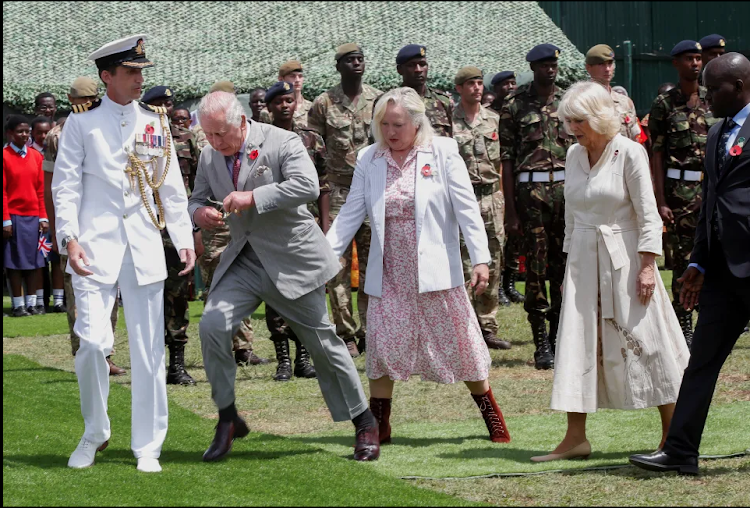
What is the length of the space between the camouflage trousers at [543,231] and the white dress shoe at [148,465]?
466cm

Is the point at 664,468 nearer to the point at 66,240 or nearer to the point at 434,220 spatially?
the point at 434,220

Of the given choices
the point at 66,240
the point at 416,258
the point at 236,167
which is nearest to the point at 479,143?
the point at 416,258

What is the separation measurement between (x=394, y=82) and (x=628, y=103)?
28.6 ft

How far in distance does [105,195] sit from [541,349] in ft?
16.1

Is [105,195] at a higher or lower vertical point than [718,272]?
higher

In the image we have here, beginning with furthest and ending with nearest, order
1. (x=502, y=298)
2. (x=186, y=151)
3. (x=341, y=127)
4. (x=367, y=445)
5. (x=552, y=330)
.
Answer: (x=502, y=298), (x=341, y=127), (x=552, y=330), (x=186, y=151), (x=367, y=445)

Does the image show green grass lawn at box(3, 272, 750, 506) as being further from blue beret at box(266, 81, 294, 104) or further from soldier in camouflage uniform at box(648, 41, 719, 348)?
blue beret at box(266, 81, 294, 104)

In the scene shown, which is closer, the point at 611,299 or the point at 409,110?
the point at 611,299

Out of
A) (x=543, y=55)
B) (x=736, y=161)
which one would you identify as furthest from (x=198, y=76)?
(x=736, y=161)

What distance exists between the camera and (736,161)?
A: 6184mm

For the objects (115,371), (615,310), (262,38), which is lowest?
(115,371)

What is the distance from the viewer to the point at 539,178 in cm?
1036

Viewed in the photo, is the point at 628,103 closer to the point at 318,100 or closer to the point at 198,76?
the point at 318,100

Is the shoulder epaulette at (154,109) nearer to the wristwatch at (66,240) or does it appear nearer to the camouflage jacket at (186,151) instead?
the wristwatch at (66,240)
